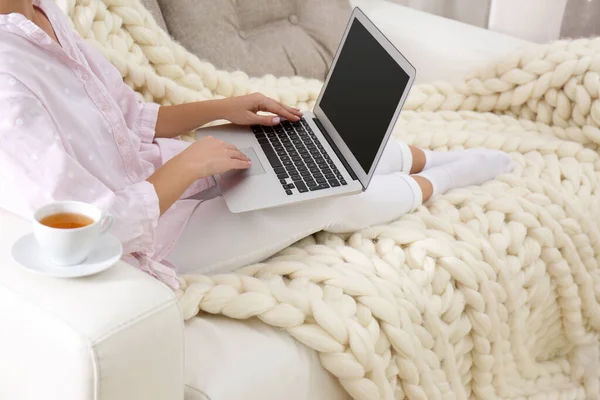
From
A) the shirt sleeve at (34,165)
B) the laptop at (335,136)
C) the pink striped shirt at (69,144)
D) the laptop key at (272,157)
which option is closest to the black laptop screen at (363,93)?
the laptop at (335,136)

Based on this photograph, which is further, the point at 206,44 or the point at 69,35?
the point at 206,44

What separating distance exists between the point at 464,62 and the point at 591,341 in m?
0.63

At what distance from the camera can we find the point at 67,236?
0.69 m

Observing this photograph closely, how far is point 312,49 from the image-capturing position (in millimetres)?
1739

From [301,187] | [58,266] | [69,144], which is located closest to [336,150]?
[301,187]

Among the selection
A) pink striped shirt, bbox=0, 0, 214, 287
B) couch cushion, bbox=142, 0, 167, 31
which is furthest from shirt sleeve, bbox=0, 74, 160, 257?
couch cushion, bbox=142, 0, 167, 31

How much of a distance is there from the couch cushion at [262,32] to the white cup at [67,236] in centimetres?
90

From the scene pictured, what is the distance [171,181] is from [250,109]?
0.32 metres

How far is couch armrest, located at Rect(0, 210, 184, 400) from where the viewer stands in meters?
Answer: 0.65

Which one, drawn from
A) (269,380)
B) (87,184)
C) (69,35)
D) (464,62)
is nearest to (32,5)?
(69,35)

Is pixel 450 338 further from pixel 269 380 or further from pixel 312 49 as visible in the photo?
pixel 312 49

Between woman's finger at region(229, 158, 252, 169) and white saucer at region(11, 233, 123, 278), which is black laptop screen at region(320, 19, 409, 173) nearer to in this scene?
woman's finger at region(229, 158, 252, 169)

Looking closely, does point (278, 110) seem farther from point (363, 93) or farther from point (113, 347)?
point (113, 347)

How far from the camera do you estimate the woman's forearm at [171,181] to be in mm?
922
